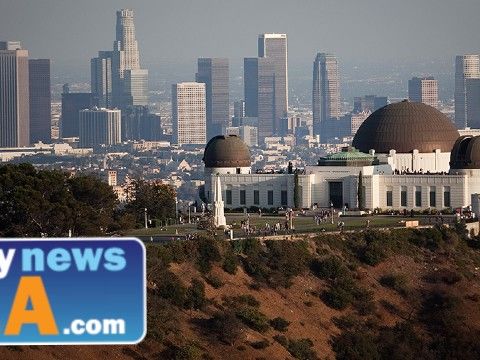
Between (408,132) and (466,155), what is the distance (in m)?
7.55

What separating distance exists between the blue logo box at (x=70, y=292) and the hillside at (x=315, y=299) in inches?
1320

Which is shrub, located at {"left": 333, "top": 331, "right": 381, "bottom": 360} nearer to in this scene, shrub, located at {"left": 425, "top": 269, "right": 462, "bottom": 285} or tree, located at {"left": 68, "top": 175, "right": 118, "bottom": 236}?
shrub, located at {"left": 425, "top": 269, "right": 462, "bottom": 285}

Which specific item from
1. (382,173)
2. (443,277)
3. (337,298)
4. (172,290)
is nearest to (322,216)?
(382,173)

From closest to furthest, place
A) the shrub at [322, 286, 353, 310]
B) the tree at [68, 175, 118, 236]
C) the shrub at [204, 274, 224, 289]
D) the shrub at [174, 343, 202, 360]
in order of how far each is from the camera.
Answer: the shrub at [174, 343, 202, 360]
the shrub at [204, 274, 224, 289]
the shrub at [322, 286, 353, 310]
the tree at [68, 175, 118, 236]

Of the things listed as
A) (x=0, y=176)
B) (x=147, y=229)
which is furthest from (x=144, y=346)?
(x=147, y=229)

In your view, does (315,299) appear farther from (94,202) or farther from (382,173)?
(382,173)

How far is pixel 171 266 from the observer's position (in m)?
52.8

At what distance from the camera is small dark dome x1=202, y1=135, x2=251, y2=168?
85875 millimetres

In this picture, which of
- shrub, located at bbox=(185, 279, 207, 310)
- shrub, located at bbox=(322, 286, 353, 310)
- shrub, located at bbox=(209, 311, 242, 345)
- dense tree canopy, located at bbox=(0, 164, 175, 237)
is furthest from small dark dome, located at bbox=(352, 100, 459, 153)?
shrub, located at bbox=(209, 311, 242, 345)

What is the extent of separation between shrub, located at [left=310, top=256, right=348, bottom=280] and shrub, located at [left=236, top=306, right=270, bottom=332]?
8.64 metres

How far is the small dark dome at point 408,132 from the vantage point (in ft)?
289

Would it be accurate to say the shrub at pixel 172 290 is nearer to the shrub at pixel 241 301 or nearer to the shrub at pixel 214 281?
the shrub at pixel 241 301

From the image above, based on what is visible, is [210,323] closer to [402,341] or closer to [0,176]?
[402,341]

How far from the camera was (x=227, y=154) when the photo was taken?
85.9m
